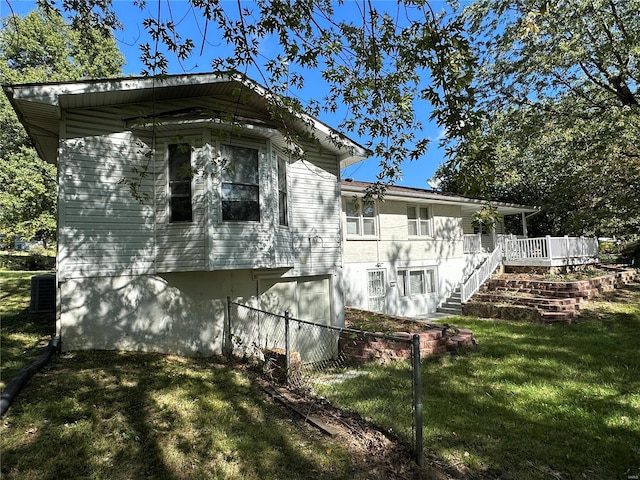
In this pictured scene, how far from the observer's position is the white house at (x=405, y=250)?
1397cm

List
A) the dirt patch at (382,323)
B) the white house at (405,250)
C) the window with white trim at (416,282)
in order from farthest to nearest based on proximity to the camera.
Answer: the window with white trim at (416,282)
the white house at (405,250)
the dirt patch at (382,323)

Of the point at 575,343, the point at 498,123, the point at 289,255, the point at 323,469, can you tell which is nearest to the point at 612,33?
the point at 498,123

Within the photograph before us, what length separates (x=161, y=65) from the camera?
14.5 feet

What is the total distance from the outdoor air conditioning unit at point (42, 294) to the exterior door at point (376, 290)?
10.5 meters

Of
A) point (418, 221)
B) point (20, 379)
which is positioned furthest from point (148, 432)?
point (418, 221)

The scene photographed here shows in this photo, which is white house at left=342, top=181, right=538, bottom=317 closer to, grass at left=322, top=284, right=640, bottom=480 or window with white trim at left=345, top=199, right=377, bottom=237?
window with white trim at left=345, top=199, right=377, bottom=237

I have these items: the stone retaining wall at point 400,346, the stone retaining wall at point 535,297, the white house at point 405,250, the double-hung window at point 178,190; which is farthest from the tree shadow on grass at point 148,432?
the stone retaining wall at point 535,297

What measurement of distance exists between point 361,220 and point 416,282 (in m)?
4.17

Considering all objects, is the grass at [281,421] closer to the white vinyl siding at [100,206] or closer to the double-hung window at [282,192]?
the white vinyl siding at [100,206]

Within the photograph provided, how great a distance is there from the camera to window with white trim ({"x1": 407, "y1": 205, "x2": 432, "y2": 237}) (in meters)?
16.1

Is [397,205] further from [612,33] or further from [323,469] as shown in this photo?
[323,469]

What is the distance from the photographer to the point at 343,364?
8648 millimetres

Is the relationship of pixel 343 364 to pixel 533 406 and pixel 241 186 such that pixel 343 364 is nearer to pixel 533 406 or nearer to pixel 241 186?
pixel 533 406

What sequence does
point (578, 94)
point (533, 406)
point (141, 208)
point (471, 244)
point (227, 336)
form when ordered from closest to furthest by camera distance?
point (533, 406)
point (141, 208)
point (227, 336)
point (578, 94)
point (471, 244)
